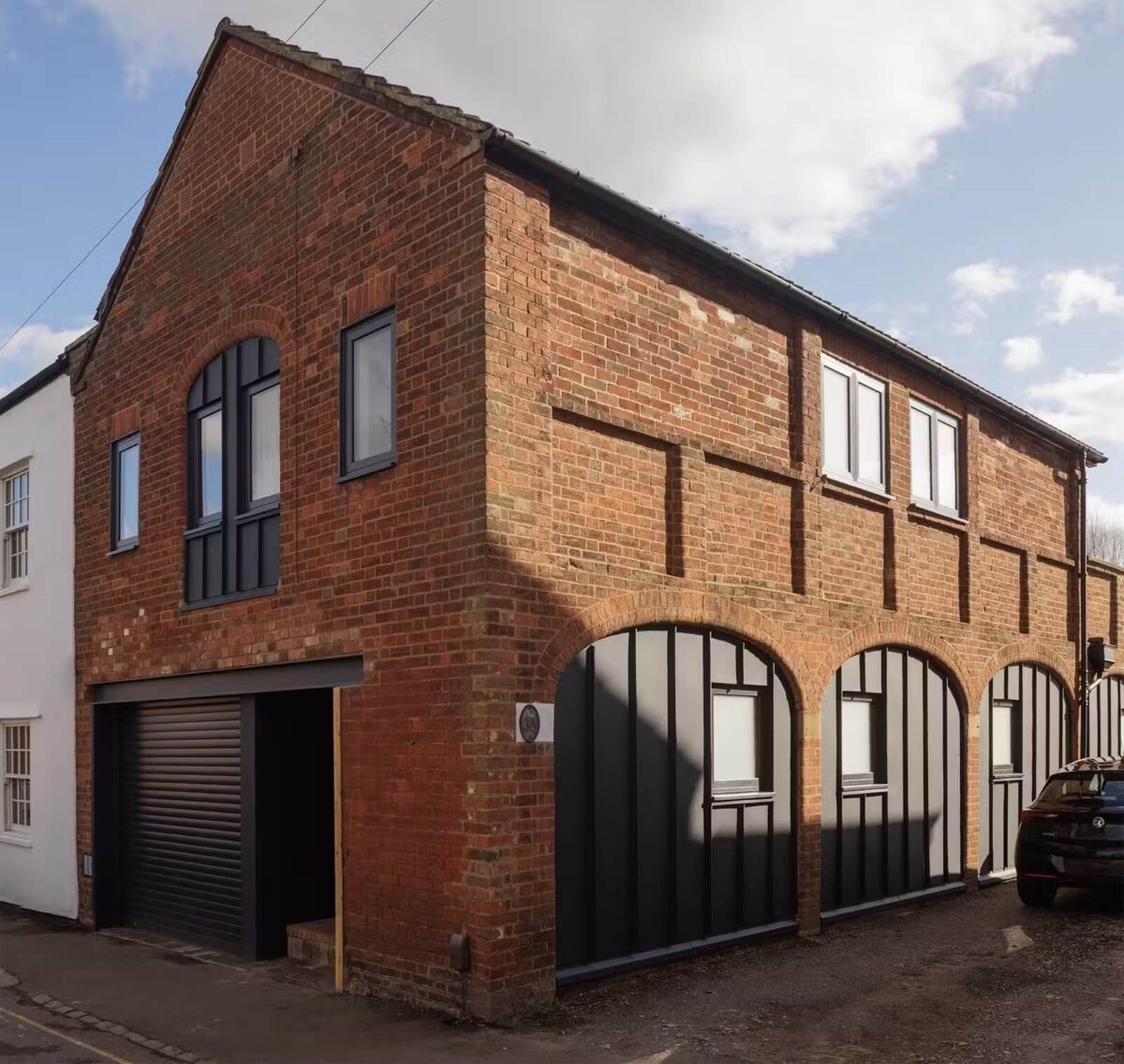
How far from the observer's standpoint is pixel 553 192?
995 cm

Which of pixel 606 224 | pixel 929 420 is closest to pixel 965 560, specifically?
pixel 929 420

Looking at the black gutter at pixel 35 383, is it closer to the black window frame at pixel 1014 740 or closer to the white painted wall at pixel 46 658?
the white painted wall at pixel 46 658

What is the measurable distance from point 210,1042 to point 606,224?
692 cm

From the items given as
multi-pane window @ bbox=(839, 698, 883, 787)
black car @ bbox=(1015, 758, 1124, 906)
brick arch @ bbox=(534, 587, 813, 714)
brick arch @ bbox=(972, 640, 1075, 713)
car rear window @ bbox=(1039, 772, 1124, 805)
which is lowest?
black car @ bbox=(1015, 758, 1124, 906)

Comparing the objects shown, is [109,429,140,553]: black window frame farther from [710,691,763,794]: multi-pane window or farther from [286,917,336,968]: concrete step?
[710,691,763,794]: multi-pane window

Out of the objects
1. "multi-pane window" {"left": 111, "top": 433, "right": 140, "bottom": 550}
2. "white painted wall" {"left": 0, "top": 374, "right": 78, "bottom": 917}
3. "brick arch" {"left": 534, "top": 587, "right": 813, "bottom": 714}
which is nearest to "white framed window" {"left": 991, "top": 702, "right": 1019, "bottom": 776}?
"brick arch" {"left": 534, "top": 587, "right": 813, "bottom": 714}

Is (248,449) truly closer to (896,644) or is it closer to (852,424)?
(852,424)

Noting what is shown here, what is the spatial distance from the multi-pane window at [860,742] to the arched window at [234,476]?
236 inches

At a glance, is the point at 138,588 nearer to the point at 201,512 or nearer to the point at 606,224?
the point at 201,512

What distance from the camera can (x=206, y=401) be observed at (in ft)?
40.8

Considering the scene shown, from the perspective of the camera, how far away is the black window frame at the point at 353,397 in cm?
992

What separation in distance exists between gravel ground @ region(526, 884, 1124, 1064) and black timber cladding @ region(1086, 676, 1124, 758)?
20.0 feet

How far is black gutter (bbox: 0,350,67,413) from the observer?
15172 millimetres

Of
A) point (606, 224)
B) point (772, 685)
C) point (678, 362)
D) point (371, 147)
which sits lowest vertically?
point (772, 685)
